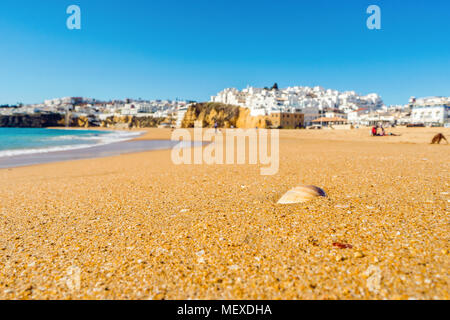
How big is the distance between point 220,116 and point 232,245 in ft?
275

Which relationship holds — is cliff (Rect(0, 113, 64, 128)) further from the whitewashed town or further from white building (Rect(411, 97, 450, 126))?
white building (Rect(411, 97, 450, 126))

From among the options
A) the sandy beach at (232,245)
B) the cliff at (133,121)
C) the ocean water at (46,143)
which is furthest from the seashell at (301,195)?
the cliff at (133,121)

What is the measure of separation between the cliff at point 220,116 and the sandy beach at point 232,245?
227 feet

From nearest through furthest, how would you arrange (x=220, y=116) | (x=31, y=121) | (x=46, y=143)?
1. (x=46, y=143)
2. (x=220, y=116)
3. (x=31, y=121)

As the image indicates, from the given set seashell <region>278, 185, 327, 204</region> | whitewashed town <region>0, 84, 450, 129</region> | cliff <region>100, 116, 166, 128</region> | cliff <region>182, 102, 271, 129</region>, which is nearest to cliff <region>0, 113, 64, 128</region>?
whitewashed town <region>0, 84, 450, 129</region>

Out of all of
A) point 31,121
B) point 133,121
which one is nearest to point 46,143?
point 133,121

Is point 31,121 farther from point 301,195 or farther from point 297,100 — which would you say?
point 301,195

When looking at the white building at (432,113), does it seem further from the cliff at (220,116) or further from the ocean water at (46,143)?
the ocean water at (46,143)

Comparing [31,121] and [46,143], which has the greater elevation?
[31,121]

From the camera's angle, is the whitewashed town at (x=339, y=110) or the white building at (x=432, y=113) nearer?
the white building at (x=432, y=113)

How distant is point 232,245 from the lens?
2.56 metres

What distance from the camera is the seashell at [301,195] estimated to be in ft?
12.5

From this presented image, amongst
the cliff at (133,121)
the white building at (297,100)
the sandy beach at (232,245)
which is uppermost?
the white building at (297,100)

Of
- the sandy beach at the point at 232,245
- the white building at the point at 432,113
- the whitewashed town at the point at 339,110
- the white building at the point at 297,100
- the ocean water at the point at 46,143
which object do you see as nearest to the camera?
the sandy beach at the point at 232,245
